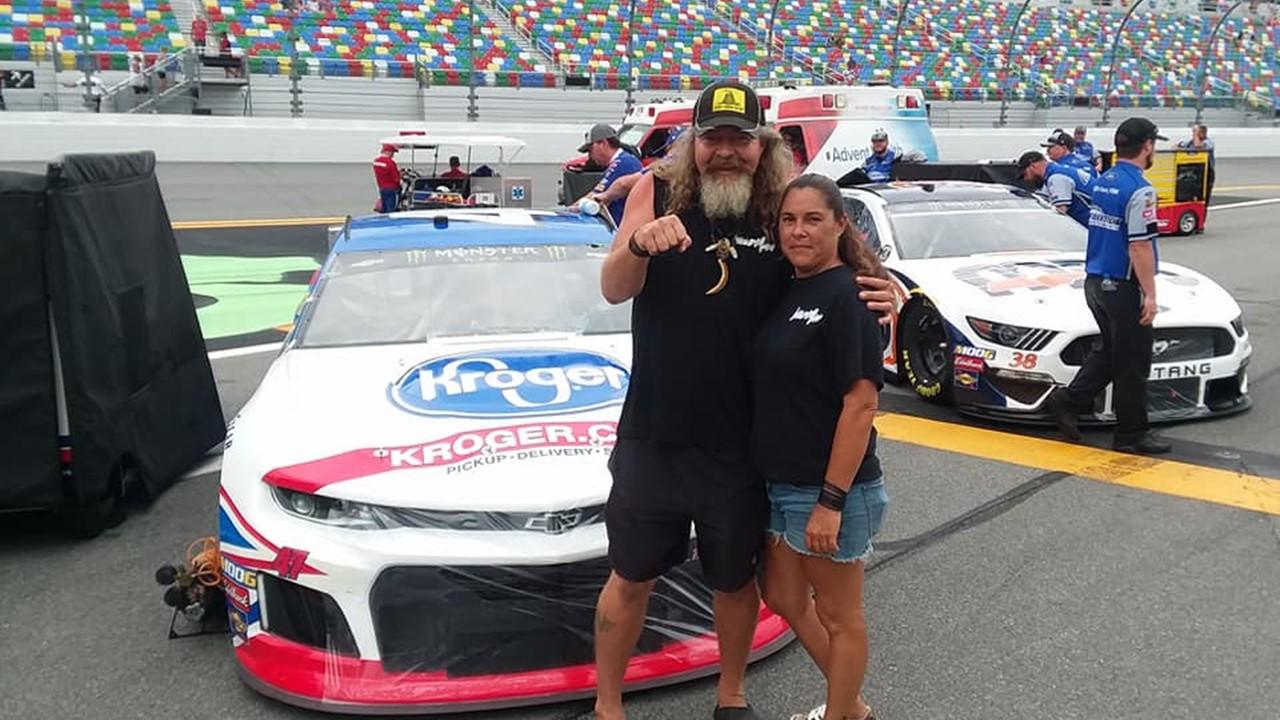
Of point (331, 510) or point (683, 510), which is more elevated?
point (683, 510)

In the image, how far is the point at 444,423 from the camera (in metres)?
3.50

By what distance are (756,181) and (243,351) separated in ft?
22.0

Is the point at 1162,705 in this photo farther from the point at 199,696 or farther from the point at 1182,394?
the point at 1182,394

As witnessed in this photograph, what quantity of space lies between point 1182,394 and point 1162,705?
3623mm

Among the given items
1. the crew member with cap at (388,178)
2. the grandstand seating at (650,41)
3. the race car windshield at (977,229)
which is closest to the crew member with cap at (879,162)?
the race car windshield at (977,229)

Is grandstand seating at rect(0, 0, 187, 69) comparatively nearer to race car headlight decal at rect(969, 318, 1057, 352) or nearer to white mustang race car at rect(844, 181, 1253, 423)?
white mustang race car at rect(844, 181, 1253, 423)

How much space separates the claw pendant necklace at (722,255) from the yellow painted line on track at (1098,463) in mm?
3473

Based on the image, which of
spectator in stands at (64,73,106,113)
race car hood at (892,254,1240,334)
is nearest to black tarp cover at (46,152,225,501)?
race car hood at (892,254,1240,334)

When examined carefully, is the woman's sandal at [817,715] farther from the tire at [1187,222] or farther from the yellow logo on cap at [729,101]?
the tire at [1187,222]

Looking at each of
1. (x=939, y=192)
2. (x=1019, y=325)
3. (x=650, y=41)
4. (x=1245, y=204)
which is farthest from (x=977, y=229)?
(x=650, y=41)

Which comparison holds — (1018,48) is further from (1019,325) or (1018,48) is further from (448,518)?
(448,518)

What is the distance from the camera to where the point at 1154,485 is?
17.3 ft

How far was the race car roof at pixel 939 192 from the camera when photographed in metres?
8.05

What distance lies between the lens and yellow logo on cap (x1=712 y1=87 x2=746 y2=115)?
2.62 m
